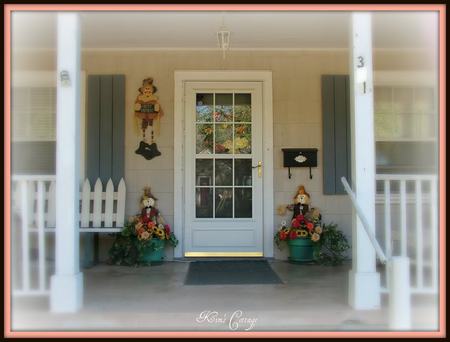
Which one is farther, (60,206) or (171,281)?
(171,281)

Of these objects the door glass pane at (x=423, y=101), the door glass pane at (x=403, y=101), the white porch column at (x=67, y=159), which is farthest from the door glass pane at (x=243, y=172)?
the white porch column at (x=67, y=159)

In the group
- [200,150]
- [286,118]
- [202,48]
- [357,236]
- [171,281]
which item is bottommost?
[171,281]

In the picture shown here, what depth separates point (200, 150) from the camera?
560cm

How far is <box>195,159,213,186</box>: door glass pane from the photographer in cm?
558

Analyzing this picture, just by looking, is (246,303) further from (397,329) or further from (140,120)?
(140,120)

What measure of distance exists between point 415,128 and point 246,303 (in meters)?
3.02

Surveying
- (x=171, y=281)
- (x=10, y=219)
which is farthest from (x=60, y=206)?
(x=171, y=281)

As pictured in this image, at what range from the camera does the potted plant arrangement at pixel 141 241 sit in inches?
202

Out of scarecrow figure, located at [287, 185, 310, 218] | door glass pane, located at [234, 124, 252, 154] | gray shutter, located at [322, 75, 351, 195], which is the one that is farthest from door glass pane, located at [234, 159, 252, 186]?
gray shutter, located at [322, 75, 351, 195]

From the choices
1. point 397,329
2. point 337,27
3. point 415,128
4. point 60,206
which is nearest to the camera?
point 397,329

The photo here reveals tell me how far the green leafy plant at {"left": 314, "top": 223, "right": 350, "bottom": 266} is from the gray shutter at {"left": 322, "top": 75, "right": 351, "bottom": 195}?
51 cm

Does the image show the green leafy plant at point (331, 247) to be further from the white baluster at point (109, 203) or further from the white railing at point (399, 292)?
the white railing at point (399, 292)

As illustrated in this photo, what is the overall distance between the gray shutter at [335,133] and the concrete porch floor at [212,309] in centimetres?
142

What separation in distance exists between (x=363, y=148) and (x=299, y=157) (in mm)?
1902
